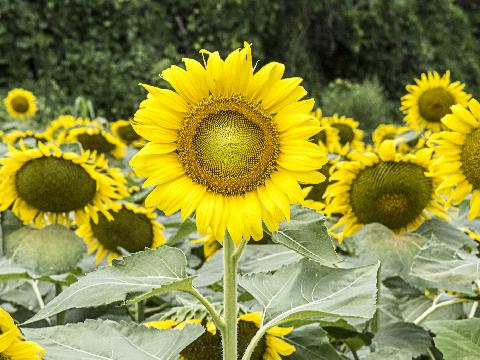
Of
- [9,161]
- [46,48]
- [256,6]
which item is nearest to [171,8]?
[256,6]

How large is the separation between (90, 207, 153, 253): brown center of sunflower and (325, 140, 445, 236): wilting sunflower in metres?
0.50

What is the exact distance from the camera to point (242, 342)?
106 centimetres

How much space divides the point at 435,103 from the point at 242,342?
6.78ft

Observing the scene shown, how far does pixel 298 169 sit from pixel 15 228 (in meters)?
0.95

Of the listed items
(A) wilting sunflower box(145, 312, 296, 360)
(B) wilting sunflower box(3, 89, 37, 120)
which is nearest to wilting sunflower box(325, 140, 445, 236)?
(A) wilting sunflower box(145, 312, 296, 360)

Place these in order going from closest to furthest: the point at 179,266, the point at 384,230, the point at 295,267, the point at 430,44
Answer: the point at 179,266, the point at 295,267, the point at 384,230, the point at 430,44

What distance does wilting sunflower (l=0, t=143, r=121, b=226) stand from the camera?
5.32ft

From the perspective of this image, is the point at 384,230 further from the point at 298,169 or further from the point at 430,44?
the point at 430,44

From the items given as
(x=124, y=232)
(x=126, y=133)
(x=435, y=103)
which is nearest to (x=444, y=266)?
(x=124, y=232)

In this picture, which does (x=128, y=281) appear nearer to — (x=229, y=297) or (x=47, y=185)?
(x=229, y=297)

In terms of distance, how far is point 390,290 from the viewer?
1.49 meters

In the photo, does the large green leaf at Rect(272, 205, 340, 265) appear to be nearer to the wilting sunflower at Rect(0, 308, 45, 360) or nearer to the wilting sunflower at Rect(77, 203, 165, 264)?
the wilting sunflower at Rect(0, 308, 45, 360)

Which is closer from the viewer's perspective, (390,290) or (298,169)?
(298,169)

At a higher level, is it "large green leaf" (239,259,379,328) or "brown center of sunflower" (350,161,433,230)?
"brown center of sunflower" (350,161,433,230)
